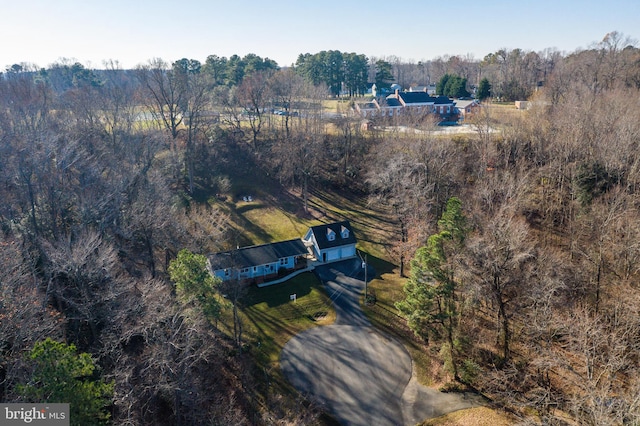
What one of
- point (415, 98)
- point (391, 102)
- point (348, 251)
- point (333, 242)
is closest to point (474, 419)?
point (348, 251)

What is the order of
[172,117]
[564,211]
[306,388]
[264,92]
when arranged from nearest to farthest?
[306,388] < [564,211] < [172,117] < [264,92]

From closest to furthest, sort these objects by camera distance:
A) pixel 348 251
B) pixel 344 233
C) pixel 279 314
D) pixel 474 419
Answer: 1. pixel 474 419
2. pixel 279 314
3. pixel 344 233
4. pixel 348 251

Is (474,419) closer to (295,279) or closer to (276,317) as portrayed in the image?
(276,317)

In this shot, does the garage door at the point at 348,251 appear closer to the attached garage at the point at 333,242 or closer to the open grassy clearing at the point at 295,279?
the attached garage at the point at 333,242

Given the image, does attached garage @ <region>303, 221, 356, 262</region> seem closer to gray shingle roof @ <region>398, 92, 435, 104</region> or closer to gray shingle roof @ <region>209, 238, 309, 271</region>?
gray shingle roof @ <region>209, 238, 309, 271</region>

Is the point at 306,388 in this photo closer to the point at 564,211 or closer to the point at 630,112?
the point at 564,211

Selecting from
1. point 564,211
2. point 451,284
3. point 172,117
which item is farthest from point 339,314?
point 172,117
